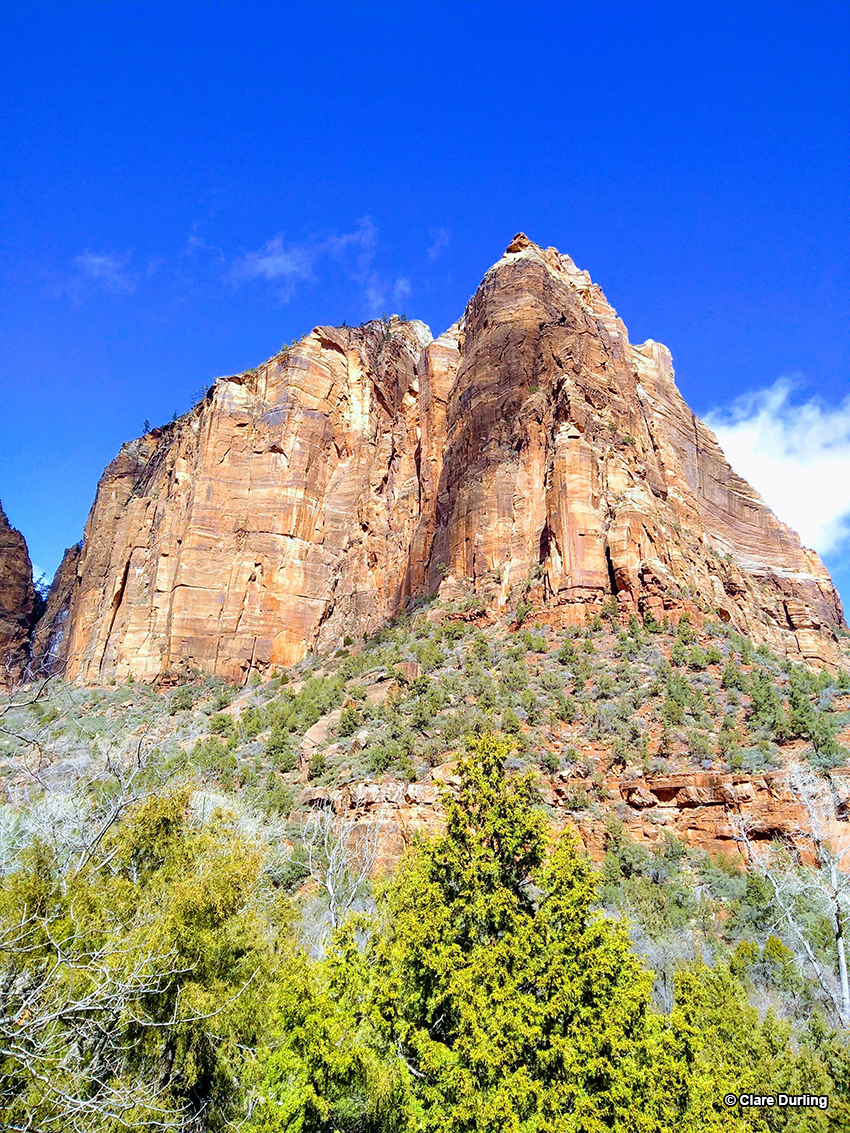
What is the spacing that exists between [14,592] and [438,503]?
180ft

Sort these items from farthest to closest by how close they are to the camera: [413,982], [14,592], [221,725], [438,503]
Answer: [14,592] → [438,503] → [221,725] → [413,982]

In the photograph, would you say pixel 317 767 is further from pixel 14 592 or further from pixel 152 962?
pixel 14 592

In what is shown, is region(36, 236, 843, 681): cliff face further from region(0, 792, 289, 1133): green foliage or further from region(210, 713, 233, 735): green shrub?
region(0, 792, 289, 1133): green foliage

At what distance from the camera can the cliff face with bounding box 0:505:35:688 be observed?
73.9m

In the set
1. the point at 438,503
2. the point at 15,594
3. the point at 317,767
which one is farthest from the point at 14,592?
the point at 317,767

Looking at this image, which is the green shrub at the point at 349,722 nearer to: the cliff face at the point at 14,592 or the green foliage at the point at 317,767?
the green foliage at the point at 317,767

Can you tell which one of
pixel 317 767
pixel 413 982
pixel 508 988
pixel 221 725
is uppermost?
pixel 221 725

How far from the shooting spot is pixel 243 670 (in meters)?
51.5

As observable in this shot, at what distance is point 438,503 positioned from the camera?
4947cm

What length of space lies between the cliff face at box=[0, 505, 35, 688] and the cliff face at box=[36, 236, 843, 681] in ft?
29.1

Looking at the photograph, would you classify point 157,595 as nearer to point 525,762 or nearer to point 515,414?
point 515,414

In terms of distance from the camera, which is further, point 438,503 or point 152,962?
point 438,503

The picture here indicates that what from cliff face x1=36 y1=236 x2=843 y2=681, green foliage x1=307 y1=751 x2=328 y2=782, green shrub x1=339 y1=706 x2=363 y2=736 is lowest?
green foliage x1=307 y1=751 x2=328 y2=782

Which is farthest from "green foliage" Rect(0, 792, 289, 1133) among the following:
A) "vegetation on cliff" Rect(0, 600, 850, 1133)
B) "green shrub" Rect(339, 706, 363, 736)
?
"green shrub" Rect(339, 706, 363, 736)
